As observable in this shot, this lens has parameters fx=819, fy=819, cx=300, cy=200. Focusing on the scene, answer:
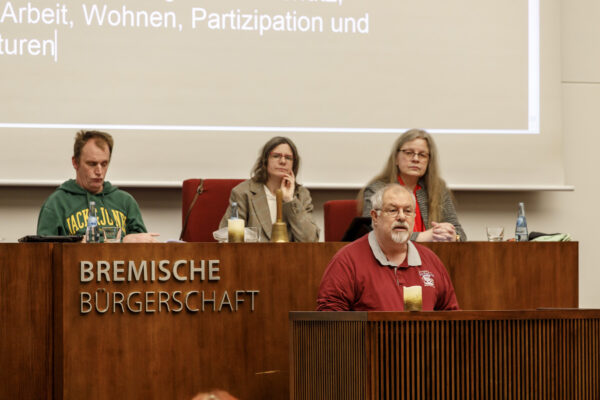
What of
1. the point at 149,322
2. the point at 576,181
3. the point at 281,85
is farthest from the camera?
the point at 576,181

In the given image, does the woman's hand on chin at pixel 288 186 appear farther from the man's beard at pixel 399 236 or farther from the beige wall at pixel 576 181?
the beige wall at pixel 576 181

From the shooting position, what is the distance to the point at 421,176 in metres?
4.43

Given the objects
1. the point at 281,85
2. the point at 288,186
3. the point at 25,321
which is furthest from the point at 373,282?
the point at 281,85

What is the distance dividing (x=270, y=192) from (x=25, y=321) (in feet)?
4.94

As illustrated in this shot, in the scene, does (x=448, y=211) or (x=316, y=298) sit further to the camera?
(x=448, y=211)

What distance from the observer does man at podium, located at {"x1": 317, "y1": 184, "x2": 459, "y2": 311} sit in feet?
10.6

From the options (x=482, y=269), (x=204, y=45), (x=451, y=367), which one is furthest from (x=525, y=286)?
(x=204, y=45)

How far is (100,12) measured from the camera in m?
5.07

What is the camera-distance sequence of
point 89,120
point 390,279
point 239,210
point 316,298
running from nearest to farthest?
point 390,279
point 316,298
point 239,210
point 89,120

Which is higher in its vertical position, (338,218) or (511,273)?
(338,218)

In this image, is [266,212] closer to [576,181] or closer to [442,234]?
[442,234]

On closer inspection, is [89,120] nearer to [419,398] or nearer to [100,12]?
[100,12]

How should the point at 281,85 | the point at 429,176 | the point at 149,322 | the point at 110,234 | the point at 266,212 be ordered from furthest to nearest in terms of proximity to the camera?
the point at 281,85, the point at 429,176, the point at 266,212, the point at 110,234, the point at 149,322

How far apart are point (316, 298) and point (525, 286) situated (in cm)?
97
